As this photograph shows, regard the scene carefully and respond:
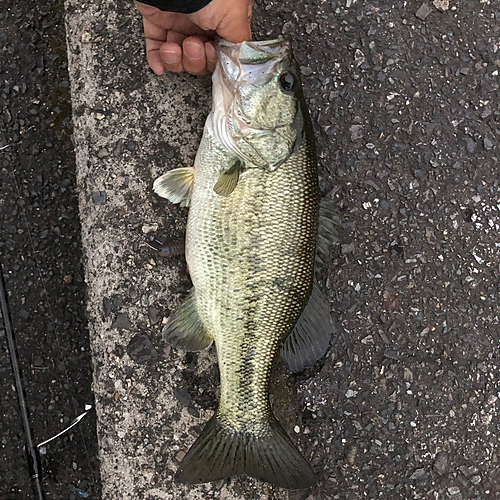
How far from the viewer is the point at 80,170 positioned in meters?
2.31

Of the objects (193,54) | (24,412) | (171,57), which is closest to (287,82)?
(193,54)

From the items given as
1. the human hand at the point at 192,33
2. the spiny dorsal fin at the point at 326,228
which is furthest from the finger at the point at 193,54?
the spiny dorsal fin at the point at 326,228

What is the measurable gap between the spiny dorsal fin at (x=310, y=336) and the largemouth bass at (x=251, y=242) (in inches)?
2.4

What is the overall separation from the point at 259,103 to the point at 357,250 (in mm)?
894

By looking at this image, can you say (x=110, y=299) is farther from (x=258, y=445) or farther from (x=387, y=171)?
(x=387, y=171)

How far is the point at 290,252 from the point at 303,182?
1.02 ft

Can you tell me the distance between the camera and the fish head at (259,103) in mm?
1981

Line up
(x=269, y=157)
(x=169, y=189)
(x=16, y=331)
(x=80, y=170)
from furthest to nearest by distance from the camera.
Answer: (x=16, y=331) < (x=80, y=170) < (x=169, y=189) < (x=269, y=157)

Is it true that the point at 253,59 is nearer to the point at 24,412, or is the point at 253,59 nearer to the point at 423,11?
the point at 423,11

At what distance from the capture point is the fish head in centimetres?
198

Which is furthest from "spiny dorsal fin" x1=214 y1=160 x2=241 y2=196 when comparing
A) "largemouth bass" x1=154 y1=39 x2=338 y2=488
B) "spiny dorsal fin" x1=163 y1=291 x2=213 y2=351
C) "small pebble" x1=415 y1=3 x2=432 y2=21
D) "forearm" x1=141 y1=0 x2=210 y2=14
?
"small pebble" x1=415 y1=3 x2=432 y2=21

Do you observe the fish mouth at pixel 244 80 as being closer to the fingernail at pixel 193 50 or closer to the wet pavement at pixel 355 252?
the fingernail at pixel 193 50

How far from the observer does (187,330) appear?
6.98 ft

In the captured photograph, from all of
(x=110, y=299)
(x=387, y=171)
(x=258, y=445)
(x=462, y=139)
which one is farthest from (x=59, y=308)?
(x=462, y=139)
